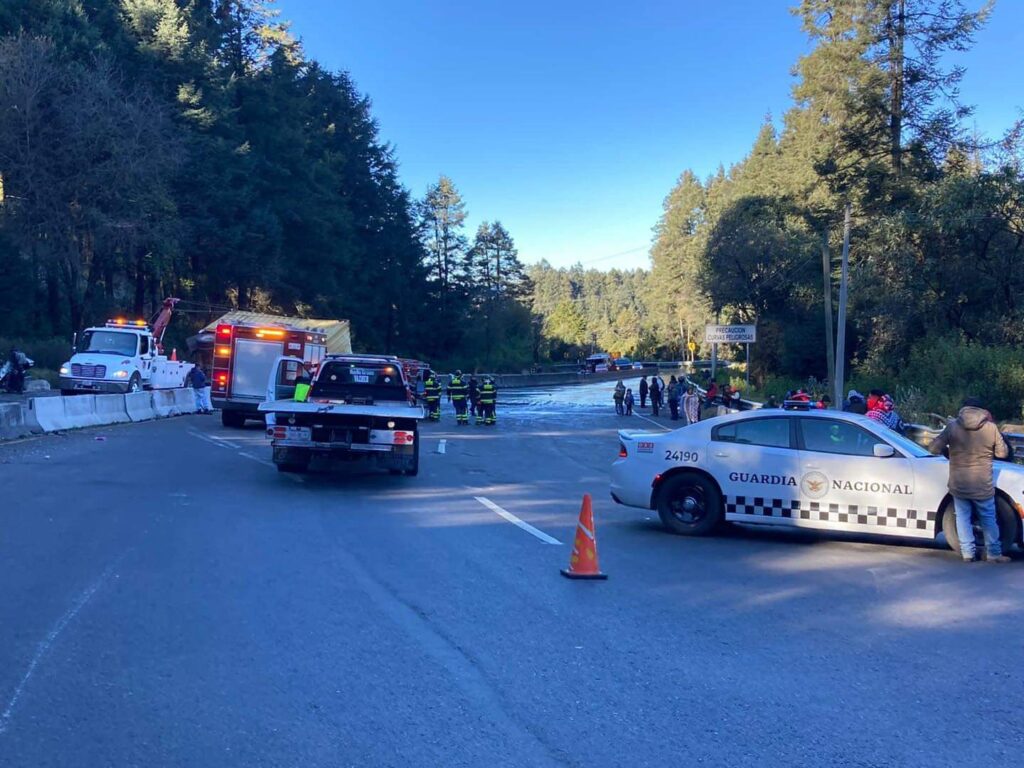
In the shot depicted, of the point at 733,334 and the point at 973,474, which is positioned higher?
the point at 733,334

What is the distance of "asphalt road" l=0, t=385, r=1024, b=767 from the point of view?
180 inches

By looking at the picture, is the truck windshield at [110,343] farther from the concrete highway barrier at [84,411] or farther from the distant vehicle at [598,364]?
the distant vehicle at [598,364]

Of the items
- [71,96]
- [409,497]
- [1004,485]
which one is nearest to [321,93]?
[71,96]

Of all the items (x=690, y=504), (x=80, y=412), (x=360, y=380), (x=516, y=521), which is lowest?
(x=516, y=521)

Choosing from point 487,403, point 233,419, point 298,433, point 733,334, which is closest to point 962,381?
point 733,334

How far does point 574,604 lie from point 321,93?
7396cm

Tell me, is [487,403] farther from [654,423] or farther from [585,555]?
[585,555]

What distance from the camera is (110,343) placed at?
30281mm

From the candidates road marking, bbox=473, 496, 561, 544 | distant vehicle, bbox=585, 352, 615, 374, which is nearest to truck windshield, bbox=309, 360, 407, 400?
road marking, bbox=473, 496, 561, 544

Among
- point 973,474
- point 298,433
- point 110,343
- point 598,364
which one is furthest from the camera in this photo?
point 598,364

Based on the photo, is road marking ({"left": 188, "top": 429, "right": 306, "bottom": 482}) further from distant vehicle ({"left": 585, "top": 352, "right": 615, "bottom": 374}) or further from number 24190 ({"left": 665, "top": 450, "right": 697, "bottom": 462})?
distant vehicle ({"left": 585, "top": 352, "right": 615, "bottom": 374})

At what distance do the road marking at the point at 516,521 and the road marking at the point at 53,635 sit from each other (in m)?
4.22

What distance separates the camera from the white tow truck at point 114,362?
29.2 metres

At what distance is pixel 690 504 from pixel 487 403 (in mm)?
20340
